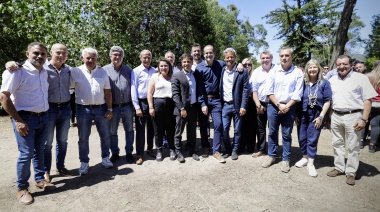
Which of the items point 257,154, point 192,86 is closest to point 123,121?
point 192,86

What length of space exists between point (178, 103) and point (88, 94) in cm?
168

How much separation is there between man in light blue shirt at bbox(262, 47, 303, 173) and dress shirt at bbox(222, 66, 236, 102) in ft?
2.43

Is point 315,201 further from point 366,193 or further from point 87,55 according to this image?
point 87,55

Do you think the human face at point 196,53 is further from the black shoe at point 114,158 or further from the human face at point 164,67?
the black shoe at point 114,158

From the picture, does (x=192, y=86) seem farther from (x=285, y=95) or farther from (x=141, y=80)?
(x=285, y=95)

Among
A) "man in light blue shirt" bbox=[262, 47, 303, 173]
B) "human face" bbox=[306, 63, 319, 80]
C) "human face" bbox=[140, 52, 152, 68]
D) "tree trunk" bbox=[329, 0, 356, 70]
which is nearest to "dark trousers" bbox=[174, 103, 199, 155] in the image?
"human face" bbox=[140, 52, 152, 68]

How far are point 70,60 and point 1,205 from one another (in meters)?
5.35

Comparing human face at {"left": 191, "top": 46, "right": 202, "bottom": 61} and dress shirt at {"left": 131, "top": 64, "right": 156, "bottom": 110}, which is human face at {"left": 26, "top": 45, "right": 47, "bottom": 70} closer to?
dress shirt at {"left": 131, "top": 64, "right": 156, "bottom": 110}

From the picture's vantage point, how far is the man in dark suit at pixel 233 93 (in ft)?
15.8

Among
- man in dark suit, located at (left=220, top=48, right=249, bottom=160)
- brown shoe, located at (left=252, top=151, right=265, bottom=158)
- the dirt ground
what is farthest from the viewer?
brown shoe, located at (left=252, top=151, right=265, bottom=158)

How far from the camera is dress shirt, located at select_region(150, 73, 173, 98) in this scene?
15.6ft

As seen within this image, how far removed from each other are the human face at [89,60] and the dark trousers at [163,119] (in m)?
1.33

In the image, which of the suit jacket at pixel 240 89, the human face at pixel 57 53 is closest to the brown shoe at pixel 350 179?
the suit jacket at pixel 240 89

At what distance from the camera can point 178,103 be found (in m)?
4.72
